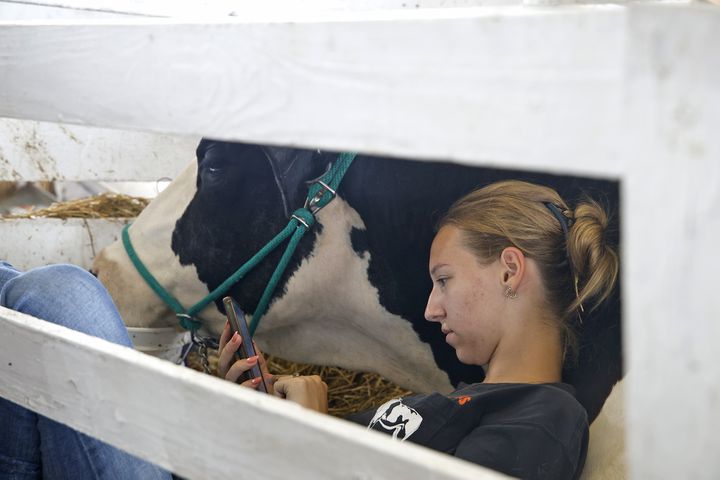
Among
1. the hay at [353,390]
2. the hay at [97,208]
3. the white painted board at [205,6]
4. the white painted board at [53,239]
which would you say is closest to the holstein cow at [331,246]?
the hay at [353,390]

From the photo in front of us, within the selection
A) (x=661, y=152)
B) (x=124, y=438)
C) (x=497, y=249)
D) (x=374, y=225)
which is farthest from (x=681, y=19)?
(x=374, y=225)

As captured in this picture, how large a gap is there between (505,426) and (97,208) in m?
1.80

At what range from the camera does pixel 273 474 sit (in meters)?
0.63

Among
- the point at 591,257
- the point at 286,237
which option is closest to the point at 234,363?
the point at 286,237

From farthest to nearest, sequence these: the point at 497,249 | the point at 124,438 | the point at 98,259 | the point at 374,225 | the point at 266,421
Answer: the point at 98,259 → the point at 374,225 → the point at 497,249 → the point at 124,438 → the point at 266,421

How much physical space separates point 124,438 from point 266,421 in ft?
0.70

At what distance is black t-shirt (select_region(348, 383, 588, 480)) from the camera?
3.13 ft

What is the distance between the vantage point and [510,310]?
1150 mm

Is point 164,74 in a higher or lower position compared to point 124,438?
higher

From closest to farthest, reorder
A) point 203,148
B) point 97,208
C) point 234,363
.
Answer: point 234,363 < point 203,148 < point 97,208

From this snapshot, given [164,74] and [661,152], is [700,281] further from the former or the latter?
[164,74]

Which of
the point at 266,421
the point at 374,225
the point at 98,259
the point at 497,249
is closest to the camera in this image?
the point at 266,421

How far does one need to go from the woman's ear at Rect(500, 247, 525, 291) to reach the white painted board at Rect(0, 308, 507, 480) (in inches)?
23.0

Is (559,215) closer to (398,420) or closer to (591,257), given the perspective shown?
(591,257)
